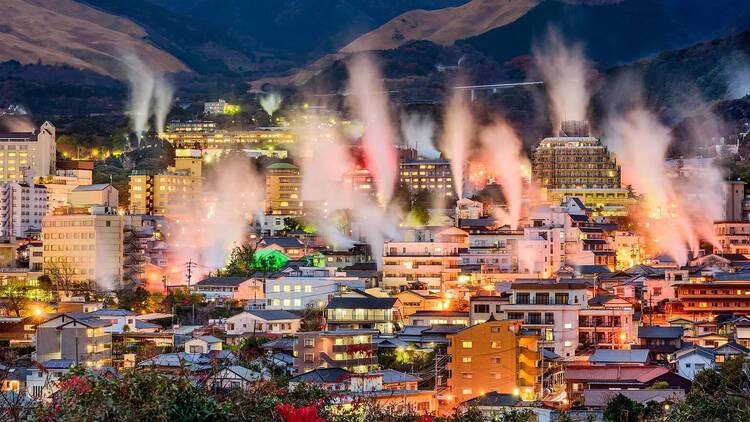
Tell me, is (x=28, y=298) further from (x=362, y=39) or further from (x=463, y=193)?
(x=362, y=39)

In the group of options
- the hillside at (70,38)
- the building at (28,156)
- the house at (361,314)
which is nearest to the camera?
the house at (361,314)

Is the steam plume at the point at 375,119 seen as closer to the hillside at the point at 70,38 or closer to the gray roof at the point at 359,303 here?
the hillside at the point at 70,38

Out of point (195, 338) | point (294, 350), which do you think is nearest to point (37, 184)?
point (195, 338)

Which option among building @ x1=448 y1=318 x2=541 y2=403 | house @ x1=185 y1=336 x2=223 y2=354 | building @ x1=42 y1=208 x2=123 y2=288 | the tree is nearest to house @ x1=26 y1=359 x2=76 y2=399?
house @ x1=185 y1=336 x2=223 y2=354

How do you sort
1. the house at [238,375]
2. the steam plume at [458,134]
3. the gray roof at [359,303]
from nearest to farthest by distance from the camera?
the house at [238,375]
the gray roof at [359,303]
the steam plume at [458,134]

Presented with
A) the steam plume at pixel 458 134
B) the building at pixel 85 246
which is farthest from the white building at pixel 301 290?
the steam plume at pixel 458 134

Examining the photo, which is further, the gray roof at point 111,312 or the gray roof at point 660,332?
the gray roof at point 111,312
